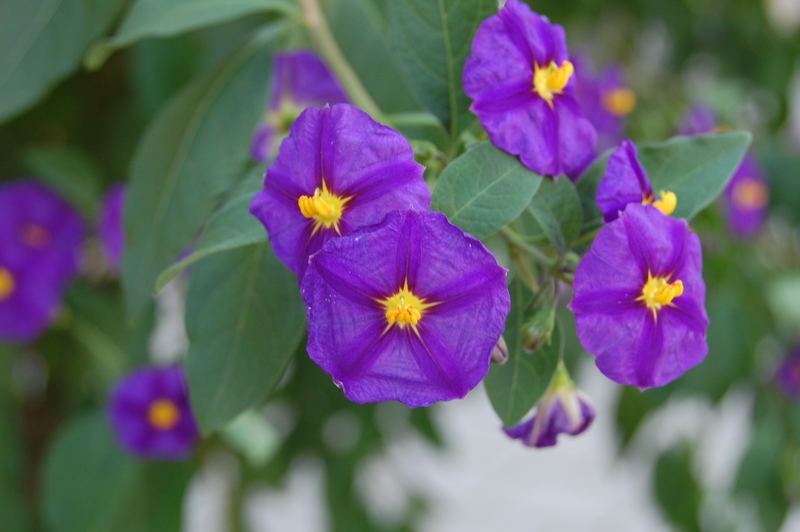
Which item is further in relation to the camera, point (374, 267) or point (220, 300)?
point (220, 300)

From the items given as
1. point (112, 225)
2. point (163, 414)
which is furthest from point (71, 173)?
point (163, 414)

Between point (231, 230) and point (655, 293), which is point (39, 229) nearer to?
point (231, 230)

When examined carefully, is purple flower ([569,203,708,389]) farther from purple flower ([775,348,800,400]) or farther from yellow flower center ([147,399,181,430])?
purple flower ([775,348,800,400])

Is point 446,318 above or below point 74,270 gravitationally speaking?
above

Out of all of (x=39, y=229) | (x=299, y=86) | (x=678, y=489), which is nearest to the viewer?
(x=299, y=86)

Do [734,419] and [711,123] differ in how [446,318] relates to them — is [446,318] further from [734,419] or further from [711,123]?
[734,419]

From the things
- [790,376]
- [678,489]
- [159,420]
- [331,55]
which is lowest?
[678,489]

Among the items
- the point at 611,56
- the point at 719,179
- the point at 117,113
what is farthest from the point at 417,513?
the point at 719,179
